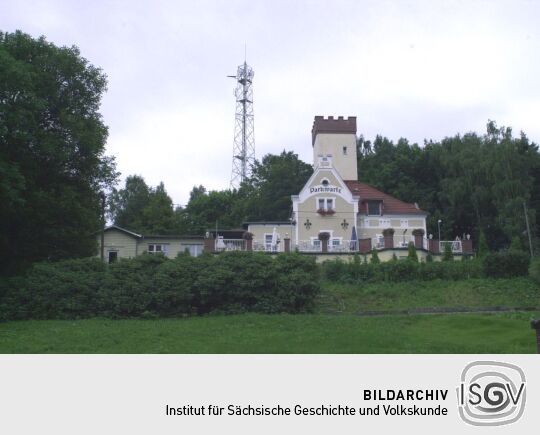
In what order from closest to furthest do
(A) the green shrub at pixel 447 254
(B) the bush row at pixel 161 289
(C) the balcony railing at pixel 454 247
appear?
(B) the bush row at pixel 161 289
(A) the green shrub at pixel 447 254
(C) the balcony railing at pixel 454 247

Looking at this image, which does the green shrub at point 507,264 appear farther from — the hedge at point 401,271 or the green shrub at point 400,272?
the green shrub at point 400,272

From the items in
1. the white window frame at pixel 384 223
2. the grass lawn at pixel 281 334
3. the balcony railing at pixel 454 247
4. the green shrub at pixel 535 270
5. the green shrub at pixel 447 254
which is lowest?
the grass lawn at pixel 281 334

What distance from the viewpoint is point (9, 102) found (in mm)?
33250

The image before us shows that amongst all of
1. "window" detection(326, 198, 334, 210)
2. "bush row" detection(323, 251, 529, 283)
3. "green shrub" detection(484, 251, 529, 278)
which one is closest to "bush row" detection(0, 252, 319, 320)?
"bush row" detection(323, 251, 529, 283)

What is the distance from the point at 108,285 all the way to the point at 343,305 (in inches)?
446

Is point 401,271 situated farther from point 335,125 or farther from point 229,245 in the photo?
point 335,125

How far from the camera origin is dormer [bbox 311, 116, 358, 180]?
191 ft

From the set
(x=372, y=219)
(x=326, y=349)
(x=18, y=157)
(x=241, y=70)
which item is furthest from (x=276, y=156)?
(x=326, y=349)

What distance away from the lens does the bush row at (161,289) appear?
1247 inches

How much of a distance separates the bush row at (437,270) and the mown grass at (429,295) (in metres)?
0.70

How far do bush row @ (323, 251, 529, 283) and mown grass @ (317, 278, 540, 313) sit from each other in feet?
2.29

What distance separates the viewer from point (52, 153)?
1404 inches

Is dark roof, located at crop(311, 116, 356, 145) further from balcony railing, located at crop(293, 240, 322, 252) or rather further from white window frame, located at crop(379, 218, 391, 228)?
balcony railing, located at crop(293, 240, 322, 252)

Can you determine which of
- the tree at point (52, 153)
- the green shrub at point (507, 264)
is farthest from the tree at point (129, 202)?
the green shrub at point (507, 264)
